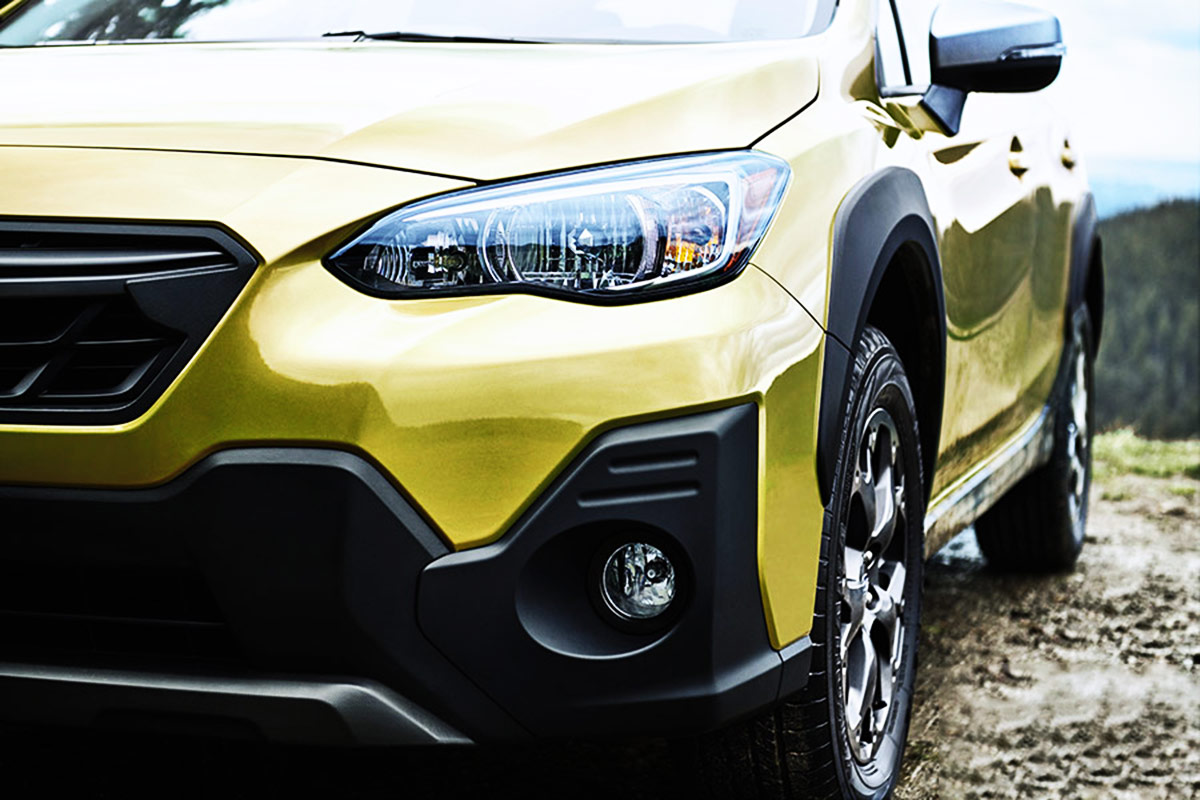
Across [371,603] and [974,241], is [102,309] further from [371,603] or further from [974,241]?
[974,241]

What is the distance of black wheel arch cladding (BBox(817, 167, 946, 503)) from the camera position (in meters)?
2.15

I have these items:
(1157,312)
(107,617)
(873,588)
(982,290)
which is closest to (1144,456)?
(982,290)

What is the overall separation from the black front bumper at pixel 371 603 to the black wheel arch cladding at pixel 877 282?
249mm

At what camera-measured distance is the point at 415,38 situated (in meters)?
2.71

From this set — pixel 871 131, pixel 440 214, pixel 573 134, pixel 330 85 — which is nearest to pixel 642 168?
pixel 573 134

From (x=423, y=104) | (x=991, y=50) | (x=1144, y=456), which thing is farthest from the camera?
(x=1144, y=456)

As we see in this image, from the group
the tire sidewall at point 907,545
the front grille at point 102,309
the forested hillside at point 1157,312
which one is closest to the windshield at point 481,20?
the tire sidewall at point 907,545

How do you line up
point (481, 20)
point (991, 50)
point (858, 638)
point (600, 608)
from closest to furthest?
1. point (600, 608)
2. point (858, 638)
3. point (481, 20)
4. point (991, 50)

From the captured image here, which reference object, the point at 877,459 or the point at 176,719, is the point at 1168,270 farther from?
the point at 176,719

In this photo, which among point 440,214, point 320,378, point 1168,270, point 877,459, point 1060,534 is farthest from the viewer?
point 1168,270

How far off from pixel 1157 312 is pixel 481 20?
13.1m

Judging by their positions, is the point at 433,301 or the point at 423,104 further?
the point at 423,104

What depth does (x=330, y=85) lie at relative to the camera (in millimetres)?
2168

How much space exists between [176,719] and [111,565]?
0.21m
